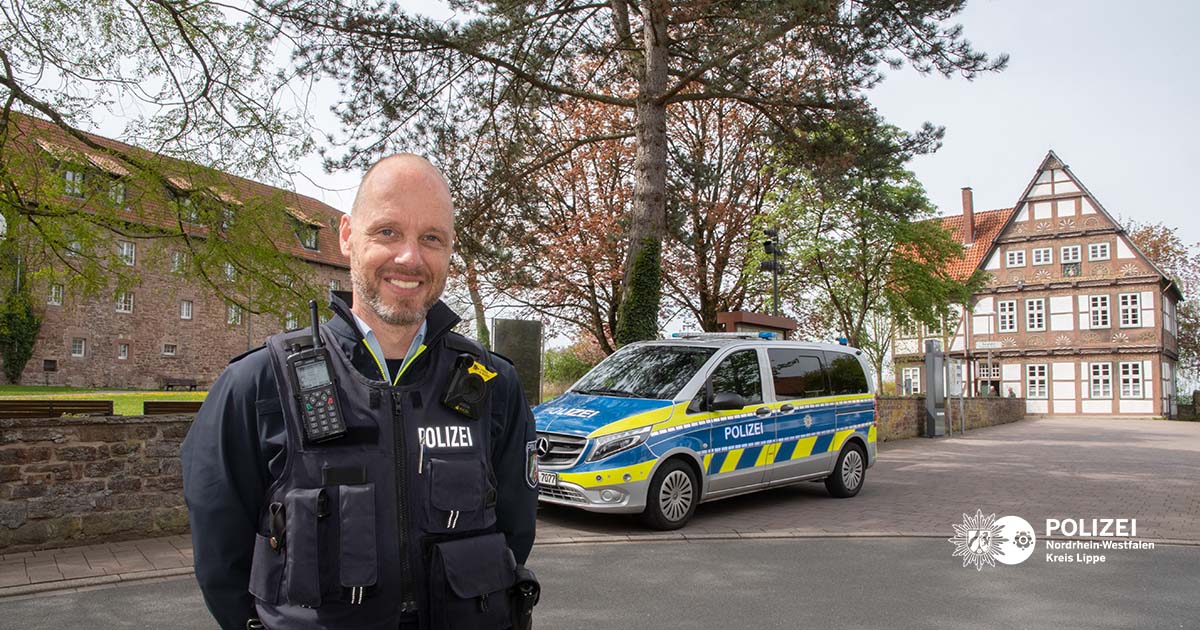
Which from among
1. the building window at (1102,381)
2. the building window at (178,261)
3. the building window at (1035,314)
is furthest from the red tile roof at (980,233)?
the building window at (178,261)

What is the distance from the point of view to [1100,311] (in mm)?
48938

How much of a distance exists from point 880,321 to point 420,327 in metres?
46.5

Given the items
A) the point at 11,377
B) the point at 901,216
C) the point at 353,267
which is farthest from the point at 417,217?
the point at 11,377

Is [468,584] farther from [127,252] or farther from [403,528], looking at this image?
[127,252]

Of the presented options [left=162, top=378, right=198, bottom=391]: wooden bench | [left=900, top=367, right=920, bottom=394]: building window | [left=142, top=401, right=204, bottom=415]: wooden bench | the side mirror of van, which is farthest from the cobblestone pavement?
[left=900, top=367, right=920, bottom=394]: building window

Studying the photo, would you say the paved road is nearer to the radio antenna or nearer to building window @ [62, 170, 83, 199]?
the radio antenna

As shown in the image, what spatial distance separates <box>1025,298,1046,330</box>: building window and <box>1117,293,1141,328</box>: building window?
13.1 ft

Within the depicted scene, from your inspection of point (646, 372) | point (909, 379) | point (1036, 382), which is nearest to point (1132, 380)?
point (1036, 382)

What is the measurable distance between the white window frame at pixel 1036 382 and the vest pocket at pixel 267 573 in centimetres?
5544

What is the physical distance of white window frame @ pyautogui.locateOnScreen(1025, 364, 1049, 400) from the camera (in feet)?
165

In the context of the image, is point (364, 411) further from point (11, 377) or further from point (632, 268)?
point (11, 377)

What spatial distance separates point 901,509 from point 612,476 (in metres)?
4.23

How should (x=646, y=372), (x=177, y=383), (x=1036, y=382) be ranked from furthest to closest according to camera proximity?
(x=1036, y=382) → (x=177, y=383) → (x=646, y=372)

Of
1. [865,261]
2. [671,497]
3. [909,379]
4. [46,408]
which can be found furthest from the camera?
[909,379]
